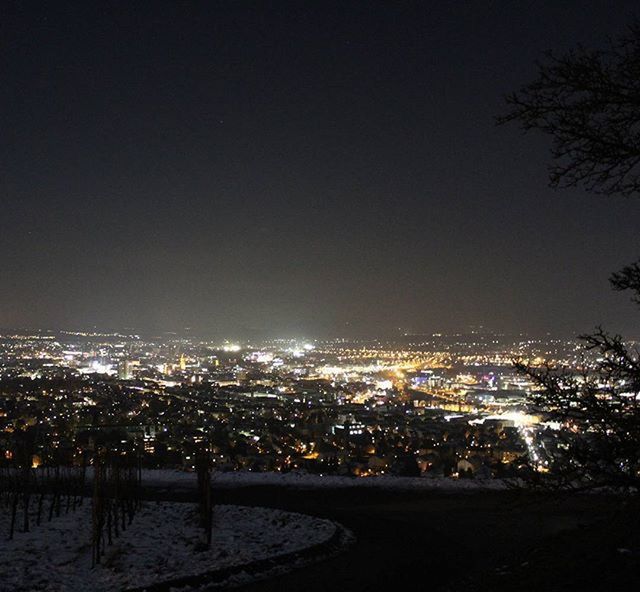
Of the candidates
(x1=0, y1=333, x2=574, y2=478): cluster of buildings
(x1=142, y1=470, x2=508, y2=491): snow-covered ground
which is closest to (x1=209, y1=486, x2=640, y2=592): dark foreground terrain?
(x1=142, y1=470, x2=508, y2=491): snow-covered ground

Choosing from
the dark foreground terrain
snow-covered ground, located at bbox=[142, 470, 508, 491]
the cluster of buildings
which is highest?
the cluster of buildings

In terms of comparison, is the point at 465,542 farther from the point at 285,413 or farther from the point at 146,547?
the point at 285,413

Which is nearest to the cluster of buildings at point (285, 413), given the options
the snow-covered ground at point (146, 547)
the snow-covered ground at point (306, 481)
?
the snow-covered ground at point (306, 481)

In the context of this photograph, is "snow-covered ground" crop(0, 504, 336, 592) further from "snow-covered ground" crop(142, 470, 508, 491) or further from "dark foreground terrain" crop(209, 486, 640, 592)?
"snow-covered ground" crop(142, 470, 508, 491)

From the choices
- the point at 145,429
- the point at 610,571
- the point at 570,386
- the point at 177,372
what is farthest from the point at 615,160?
the point at 177,372

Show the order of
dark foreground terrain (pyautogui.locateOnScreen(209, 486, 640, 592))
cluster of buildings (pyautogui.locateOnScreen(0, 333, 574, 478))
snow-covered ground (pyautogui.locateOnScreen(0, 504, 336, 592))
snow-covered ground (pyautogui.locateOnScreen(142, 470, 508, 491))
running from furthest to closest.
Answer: cluster of buildings (pyautogui.locateOnScreen(0, 333, 574, 478)) → snow-covered ground (pyautogui.locateOnScreen(142, 470, 508, 491)) → snow-covered ground (pyautogui.locateOnScreen(0, 504, 336, 592)) → dark foreground terrain (pyautogui.locateOnScreen(209, 486, 640, 592))

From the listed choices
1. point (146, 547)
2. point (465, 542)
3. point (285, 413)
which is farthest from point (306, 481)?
point (285, 413)
